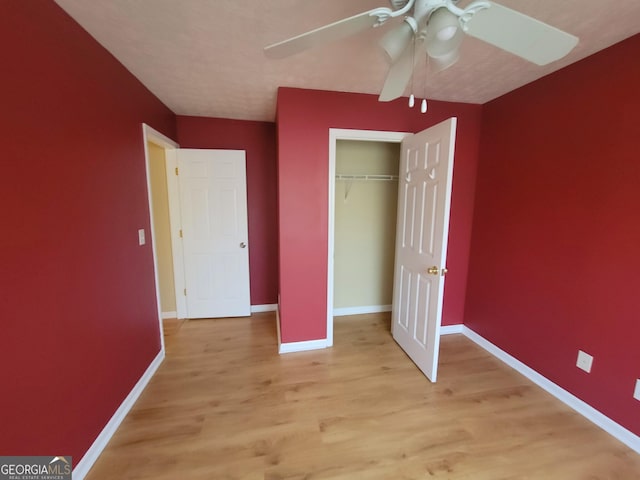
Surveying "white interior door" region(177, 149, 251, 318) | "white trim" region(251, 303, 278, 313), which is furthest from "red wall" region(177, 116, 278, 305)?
"white interior door" region(177, 149, 251, 318)

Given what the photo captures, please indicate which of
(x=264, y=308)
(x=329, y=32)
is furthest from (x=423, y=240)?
(x=264, y=308)

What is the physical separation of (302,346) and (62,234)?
6.45ft

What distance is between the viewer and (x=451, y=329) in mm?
2910

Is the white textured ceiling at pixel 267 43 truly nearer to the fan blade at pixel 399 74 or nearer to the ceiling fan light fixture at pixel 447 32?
the fan blade at pixel 399 74

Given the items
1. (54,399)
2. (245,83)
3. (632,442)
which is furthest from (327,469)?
(245,83)

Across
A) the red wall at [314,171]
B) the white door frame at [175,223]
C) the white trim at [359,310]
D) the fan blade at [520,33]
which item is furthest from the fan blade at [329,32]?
the white trim at [359,310]

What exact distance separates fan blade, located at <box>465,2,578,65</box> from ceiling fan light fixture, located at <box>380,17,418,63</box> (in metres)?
0.19

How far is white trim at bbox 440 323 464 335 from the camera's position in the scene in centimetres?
289

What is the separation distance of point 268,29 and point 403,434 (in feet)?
8.18

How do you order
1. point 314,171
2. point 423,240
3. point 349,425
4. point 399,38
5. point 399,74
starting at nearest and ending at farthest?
1. point 399,38
2. point 399,74
3. point 349,425
4. point 423,240
5. point 314,171

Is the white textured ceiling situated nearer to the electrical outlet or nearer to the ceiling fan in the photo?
the ceiling fan

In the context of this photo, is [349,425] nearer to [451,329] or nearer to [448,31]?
[451,329]

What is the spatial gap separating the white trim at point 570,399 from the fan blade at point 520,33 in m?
2.18

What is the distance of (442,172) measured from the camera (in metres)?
1.93
